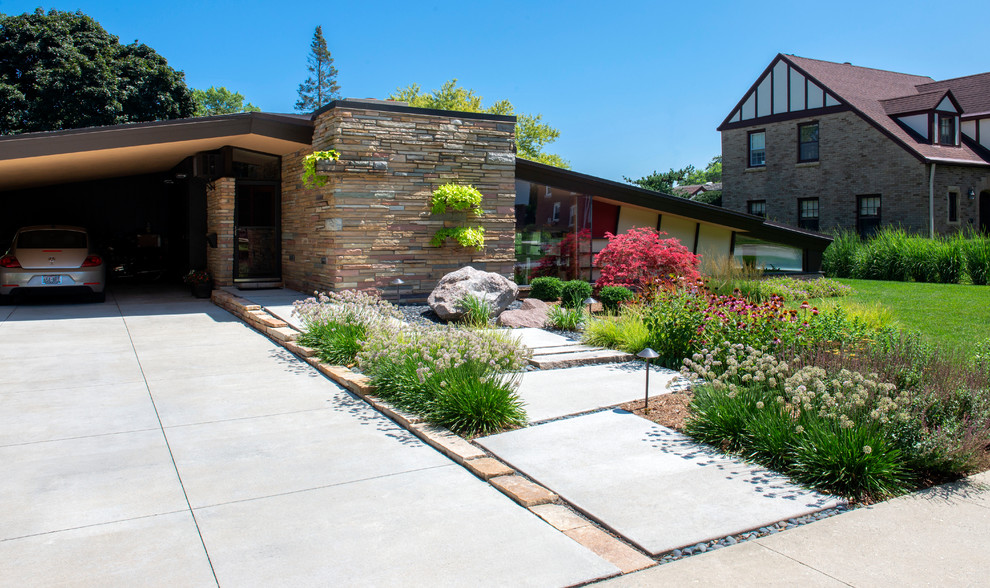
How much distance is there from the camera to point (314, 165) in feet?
38.9

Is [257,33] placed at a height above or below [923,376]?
above

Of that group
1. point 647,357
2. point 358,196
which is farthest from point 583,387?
point 358,196

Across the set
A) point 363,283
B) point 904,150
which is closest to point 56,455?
point 363,283

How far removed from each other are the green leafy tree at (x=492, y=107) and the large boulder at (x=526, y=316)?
2589 cm

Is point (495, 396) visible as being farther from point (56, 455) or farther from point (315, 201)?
point (315, 201)

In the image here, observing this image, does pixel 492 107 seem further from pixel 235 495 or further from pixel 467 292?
pixel 235 495

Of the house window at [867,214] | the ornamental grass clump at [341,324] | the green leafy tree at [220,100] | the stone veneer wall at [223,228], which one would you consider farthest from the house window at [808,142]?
the green leafy tree at [220,100]

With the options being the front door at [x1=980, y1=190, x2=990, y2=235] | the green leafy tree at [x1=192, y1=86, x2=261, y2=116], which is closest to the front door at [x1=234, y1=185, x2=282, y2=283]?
the front door at [x1=980, y1=190, x2=990, y2=235]

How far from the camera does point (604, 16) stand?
16438 millimetres

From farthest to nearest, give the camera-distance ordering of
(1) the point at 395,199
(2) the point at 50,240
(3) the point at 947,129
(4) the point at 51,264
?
1. (3) the point at 947,129
2. (2) the point at 50,240
3. (4) the point at 51,264
4. (1) the point at 395,199

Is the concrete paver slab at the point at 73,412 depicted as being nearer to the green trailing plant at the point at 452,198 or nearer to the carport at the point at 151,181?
the carport at the point at 151,181

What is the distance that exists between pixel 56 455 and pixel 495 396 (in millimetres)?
3171

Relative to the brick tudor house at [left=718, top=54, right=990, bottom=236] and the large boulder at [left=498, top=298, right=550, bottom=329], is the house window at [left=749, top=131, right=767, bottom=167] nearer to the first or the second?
the brick tudor house at [left=718, top=54, right=990, bottom=236]

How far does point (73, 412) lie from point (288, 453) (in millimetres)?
2392
